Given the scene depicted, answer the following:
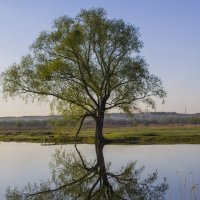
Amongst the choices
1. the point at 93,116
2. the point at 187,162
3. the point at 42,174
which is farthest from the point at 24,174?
the point at 93,116

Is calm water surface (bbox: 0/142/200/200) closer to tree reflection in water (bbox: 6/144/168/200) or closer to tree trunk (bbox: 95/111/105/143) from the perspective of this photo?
tree reflection in water (bbox: 6/144/168/200)

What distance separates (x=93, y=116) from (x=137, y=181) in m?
26.7

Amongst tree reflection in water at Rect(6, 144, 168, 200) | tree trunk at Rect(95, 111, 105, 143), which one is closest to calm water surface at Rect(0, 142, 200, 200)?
tree reflection in water at Rect(6, 144, 168, 200)

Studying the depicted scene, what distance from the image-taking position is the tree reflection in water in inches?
711

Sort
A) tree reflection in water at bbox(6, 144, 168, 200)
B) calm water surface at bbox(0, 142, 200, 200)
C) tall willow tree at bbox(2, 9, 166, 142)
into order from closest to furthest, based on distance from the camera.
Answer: tree reflection in water at bbox(6, 144, 168, 200) → calm water surface at bbox(0, 142, 200, 200) → tall willow tree at bbox(2, 9, 166, 142)

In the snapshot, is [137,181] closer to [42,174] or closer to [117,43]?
[42,174]

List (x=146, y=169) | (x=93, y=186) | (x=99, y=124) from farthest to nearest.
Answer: (x=99, y=124) → (x=146, y=169) → (x=93, y=186)

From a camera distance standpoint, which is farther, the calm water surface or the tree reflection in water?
the calm water surface

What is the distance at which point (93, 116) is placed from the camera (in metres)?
47.8

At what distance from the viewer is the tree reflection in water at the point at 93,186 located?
59.3 ft

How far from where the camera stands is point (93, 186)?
2003 centimetres

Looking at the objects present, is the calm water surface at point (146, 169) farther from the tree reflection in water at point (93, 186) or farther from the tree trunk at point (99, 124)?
the tree trunk at point (99, 124)

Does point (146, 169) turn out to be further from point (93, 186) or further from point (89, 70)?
point (89, 70)

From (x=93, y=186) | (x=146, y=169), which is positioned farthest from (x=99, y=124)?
(x=93, y=186)
